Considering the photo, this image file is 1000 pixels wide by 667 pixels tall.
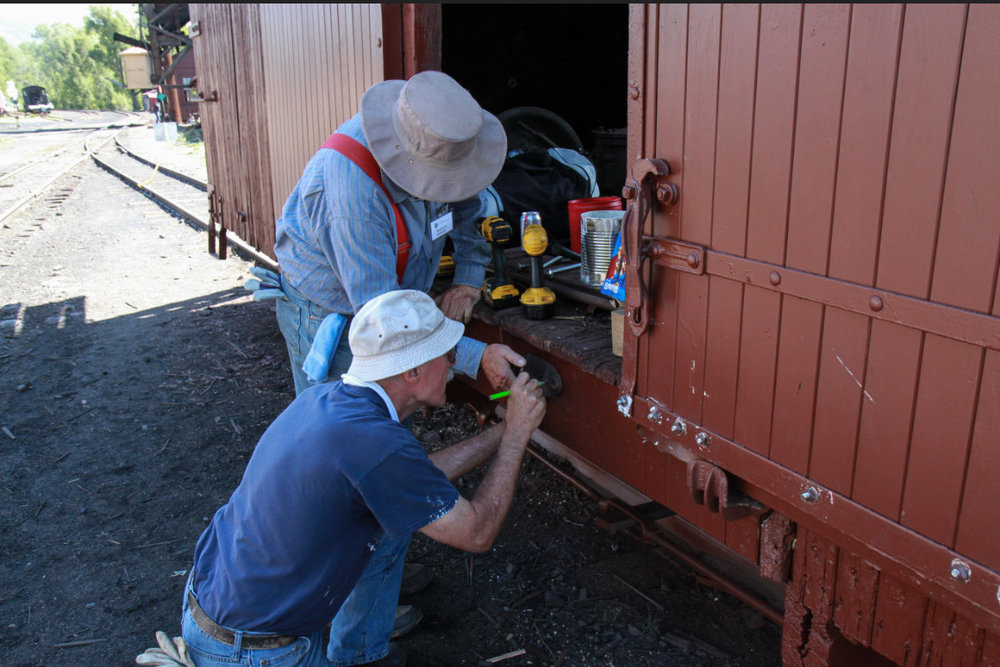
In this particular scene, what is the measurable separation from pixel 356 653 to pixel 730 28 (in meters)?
2.33

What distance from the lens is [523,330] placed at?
2930 mm

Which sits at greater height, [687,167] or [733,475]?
[687,167]

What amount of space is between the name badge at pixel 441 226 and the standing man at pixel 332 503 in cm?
72

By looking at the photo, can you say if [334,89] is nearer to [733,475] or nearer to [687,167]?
[687,167]

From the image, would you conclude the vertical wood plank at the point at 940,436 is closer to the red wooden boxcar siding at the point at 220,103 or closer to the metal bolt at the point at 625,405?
the metal bolt at the point at 625,405

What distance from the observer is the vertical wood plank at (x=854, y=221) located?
155cm

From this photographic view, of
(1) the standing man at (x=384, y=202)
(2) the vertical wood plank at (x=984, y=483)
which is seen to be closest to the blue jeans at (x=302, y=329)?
(1) the standing man at (x=384, y=202)

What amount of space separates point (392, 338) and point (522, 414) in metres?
0.52

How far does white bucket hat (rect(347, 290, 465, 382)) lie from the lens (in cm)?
214

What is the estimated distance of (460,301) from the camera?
322 centimetres

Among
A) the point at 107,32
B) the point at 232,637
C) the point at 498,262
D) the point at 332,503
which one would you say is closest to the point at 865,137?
the point at 332,503

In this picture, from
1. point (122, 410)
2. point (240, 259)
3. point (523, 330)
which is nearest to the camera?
point (523, 330)

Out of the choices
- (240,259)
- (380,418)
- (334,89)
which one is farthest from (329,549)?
(240,259)

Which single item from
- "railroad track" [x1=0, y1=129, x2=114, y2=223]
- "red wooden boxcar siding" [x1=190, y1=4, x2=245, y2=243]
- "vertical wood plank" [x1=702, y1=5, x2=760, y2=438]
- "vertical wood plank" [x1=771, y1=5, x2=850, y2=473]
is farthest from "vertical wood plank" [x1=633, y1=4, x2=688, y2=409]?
"railroad track" [x1=0, y1=129, x2=114, y2=223]
